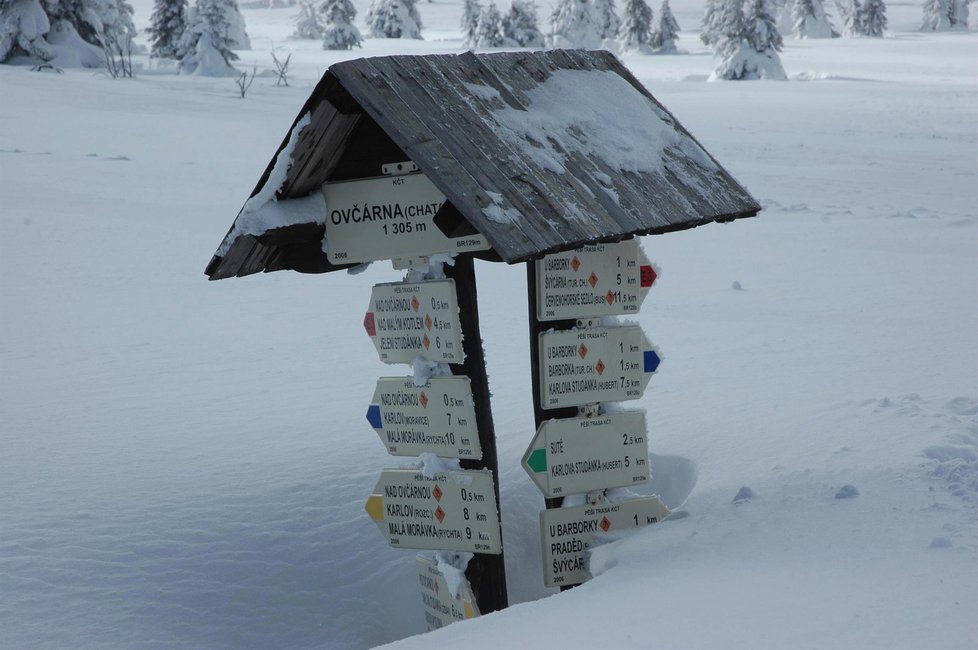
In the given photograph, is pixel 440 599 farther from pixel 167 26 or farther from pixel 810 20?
pixel 810 20

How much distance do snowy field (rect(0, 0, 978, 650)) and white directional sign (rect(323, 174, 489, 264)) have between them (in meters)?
1.57

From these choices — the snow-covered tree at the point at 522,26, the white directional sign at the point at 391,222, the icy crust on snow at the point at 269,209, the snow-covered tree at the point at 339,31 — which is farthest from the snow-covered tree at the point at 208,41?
the icy crust on snow at the point at 269,209

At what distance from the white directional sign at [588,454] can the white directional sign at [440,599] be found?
2.02 feet

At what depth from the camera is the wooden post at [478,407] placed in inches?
179

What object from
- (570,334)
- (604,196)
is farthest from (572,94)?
(570,334)

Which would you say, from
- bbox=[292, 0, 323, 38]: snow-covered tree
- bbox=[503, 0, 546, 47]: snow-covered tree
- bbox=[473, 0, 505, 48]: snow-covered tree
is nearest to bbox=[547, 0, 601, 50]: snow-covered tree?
bbox=[503, 0, 546, 47]: snow-covered tree

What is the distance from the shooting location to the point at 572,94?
489cm

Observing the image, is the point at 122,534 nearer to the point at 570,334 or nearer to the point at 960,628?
the point at 570,334

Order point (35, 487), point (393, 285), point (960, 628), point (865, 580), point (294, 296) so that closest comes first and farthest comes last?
point (960, 628), point (865, 580), point (393, 285), point (35, 487), point (294, 296)

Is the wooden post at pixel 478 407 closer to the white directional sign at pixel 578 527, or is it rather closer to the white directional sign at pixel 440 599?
the white directional sign at pixel 440 599

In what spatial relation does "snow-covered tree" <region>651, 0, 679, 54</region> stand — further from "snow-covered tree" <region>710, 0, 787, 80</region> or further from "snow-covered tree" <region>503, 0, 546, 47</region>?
"snow-covered tree" <region>710, 0, 787, 80</region>

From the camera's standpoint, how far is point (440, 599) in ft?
15.6

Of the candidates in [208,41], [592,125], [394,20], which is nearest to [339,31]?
[394,20]

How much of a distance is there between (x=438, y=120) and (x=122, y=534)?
2808 mm
